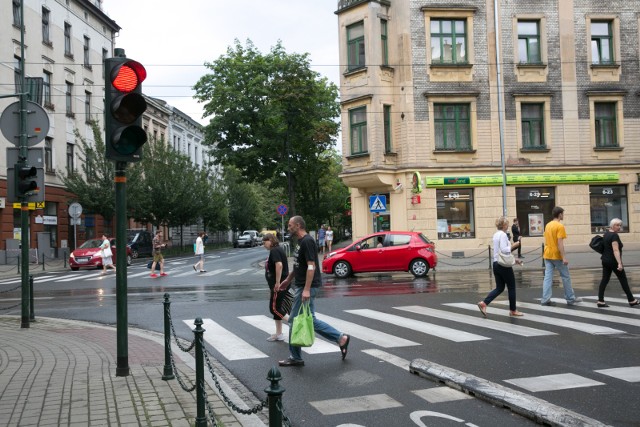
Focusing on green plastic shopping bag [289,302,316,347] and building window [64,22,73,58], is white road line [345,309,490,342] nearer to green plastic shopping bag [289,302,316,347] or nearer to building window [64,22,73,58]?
green plastic shopping bag [289,302,316,347]

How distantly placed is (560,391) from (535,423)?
1051 millimetres

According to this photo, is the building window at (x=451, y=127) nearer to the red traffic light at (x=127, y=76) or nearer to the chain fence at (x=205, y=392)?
the chain fence at (x=205, y=392)

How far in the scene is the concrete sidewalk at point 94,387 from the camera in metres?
5.25

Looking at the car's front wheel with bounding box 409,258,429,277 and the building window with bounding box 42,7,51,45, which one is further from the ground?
the building window with bounding box 42,7,51,45

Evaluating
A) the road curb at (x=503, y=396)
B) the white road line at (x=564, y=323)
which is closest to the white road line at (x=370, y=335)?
the road curb at (x=503, y=396)

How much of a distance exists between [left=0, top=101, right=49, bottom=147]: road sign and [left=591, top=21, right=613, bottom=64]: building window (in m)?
26.4

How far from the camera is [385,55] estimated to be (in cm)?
2875

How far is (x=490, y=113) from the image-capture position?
28484 millimetres

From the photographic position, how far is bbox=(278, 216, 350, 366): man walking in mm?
7430

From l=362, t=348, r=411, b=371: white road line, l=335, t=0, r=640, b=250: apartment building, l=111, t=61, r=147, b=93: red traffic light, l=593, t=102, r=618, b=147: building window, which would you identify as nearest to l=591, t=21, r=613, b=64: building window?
l=335, t=0, r=640, b=250: apartment building

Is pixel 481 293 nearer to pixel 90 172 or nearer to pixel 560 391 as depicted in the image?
pixel 560 391

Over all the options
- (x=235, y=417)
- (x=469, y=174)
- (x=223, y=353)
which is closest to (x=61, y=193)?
(x=469, y=174)

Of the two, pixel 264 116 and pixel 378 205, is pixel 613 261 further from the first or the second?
pixel 264 116

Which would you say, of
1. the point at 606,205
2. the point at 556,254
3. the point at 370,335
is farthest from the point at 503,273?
the point at 606,205
